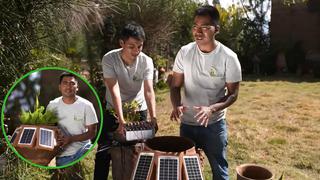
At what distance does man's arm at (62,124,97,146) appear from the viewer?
233 centimetres

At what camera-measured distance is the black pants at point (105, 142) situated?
10.3ft

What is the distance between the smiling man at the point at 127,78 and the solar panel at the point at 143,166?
1.38 ft

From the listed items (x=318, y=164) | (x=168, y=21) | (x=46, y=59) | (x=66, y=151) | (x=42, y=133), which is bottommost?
(x=318, y=164)

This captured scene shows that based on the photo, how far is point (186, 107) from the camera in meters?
2.80

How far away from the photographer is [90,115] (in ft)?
7.86

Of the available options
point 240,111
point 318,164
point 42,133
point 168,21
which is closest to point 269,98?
point 240,111

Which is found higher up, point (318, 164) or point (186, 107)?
point (186, 107)

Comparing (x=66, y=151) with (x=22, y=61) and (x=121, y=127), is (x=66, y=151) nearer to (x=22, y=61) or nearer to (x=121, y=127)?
(x=121, y=127)

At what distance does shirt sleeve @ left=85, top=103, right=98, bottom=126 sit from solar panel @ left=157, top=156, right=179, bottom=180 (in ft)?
1.60

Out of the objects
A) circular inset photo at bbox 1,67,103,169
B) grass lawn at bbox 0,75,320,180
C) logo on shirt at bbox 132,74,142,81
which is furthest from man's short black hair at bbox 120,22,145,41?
grass lawn at bbox 0,75,320,180

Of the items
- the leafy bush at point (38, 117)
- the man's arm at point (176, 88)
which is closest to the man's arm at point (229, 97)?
the man's arm at point (176, 88)

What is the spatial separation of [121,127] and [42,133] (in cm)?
60

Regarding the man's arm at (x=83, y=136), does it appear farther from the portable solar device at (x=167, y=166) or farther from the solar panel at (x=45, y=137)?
the portable solar device at (x=167, y=166)

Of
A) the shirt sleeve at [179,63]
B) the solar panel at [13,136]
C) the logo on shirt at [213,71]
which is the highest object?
the shirt sleeve at [179,63]
